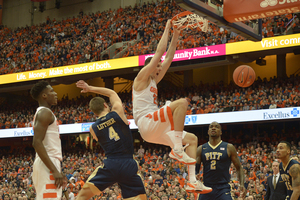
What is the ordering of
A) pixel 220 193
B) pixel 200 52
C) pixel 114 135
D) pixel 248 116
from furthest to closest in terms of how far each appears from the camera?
pixel 200 52, pixel 248 116, pixel 220 193, pixel 114 135

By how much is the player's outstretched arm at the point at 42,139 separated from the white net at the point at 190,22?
255 cm

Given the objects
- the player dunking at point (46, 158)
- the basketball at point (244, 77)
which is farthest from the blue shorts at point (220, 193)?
the basketball at point (244, 77)

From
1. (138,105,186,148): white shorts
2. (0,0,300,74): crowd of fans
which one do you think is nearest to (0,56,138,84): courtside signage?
(0,0,300,74): crowd of fans

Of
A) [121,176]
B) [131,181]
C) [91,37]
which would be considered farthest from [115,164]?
[91,37]

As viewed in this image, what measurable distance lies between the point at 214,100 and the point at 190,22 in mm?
15399

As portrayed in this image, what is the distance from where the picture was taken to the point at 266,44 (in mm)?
20297

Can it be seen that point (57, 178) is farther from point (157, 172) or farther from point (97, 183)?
point (157, 172)

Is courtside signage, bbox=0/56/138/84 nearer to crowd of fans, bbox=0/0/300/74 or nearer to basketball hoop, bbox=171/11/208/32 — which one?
crowd of fans, bbox=0/0/300/74

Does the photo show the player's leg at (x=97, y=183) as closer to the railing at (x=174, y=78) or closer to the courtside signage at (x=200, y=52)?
the courtside signage at (x=200, y=52)

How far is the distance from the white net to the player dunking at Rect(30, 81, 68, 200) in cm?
252

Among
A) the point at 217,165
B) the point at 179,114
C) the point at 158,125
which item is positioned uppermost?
the point at 179,114

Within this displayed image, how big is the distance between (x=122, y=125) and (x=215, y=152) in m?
2.45

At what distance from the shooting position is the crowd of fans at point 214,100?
19156 millimetres

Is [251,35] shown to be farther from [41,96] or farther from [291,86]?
[291,86]
